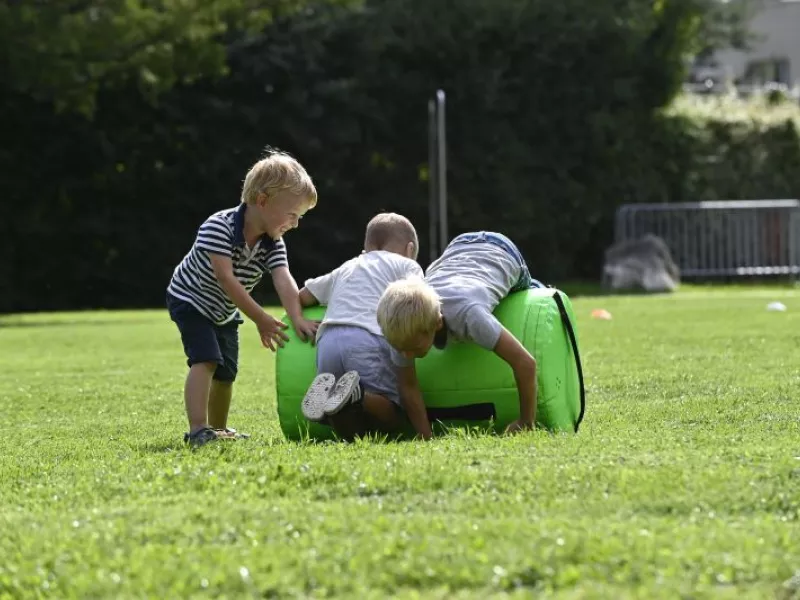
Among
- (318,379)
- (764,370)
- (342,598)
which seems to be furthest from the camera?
(764,370)

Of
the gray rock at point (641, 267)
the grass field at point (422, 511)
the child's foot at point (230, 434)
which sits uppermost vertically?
the grass field at point (422, 511)

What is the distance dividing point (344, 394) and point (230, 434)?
89 centimetres

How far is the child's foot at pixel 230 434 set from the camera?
21.6 ft

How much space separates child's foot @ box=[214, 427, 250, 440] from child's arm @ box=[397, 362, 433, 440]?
2.76 ft

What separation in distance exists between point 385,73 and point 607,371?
49.6 ft

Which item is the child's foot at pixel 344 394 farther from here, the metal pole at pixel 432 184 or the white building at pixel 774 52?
the white building at pixel 774 52

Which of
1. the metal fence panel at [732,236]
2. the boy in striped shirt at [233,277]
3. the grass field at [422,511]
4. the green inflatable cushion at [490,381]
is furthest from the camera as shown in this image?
the metal fence panel at [732,236]

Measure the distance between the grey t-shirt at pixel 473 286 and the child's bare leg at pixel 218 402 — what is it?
3.85 feet

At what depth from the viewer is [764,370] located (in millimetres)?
9000

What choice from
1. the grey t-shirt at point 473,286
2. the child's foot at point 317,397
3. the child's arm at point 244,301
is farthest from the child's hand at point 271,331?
the grey t-shirt at point 473,286

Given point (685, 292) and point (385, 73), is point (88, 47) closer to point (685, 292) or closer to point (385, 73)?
point (385, 73)

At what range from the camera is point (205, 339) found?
6.82 metres

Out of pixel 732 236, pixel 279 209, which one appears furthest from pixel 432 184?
pixel 279 209

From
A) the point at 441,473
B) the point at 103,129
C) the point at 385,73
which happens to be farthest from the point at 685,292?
the point at 441,473
